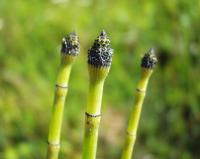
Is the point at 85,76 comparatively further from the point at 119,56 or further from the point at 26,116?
the point at 26,116

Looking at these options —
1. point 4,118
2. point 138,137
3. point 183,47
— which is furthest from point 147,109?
point 4,118

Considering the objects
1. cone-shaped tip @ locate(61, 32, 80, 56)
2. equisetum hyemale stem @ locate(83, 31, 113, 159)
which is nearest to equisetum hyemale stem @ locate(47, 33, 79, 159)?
cone-shaped tip @ locate(61, 32, 80, 56)

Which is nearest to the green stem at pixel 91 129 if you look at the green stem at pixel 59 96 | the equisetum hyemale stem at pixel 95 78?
the equisetum hyemale stem at pixel 95 78

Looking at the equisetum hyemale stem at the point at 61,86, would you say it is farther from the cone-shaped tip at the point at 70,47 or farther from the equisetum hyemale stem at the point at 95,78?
the equisetum hyemale stem at the point at 95,78

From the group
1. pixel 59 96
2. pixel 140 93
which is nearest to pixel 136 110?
pixel 140 93

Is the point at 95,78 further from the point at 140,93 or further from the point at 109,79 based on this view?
the point at 109,79

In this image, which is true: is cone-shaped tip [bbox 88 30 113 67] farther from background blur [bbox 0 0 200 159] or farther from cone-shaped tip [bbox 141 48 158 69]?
background blur [bbox 0 0 200 159]
